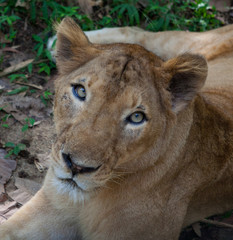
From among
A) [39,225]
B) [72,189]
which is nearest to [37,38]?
[39,225]

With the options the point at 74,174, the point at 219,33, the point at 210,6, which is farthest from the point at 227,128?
the point at 210,6

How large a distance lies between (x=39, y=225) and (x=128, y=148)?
1.21 m

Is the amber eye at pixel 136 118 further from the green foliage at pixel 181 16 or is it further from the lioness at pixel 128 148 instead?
the green foliage at pixel 181 16

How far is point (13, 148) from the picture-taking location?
4547 millimetres

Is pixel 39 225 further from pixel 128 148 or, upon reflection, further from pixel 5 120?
pixel 5 120

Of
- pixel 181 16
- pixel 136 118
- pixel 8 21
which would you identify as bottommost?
pixel 181 16

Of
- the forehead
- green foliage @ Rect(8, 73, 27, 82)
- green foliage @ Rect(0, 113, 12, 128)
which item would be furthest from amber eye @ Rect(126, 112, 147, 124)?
green foliage @ Rect(8, 73, 27, 82)

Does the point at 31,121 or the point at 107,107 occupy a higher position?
the point at 107,107

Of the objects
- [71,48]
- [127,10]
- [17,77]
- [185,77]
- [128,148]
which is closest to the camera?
[128,148]

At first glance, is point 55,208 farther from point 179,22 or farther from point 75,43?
point 179,22

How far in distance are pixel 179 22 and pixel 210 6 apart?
32.8 inches

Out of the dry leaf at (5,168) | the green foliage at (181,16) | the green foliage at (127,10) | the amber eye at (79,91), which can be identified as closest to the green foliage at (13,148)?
the dry leaf at (5,168)

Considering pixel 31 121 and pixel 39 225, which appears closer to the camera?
pixel 39 225

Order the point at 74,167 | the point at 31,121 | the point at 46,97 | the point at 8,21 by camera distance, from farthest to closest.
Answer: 1. the point at 8,21
2. the point at 46,97
3. the point at 31,121
4. the point at 74,167
